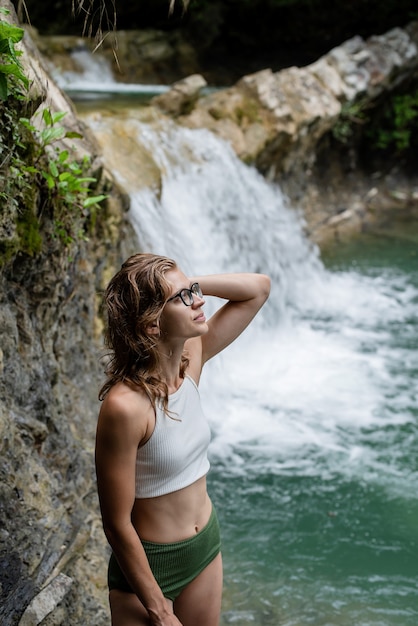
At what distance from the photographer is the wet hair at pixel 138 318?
213 centimetres

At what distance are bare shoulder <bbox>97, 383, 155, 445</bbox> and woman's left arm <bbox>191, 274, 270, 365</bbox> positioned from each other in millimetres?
534

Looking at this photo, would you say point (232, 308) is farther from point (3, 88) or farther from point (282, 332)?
point (282, 332)

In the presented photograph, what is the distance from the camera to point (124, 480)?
6.66 ft

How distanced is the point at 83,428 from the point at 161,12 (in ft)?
39.7

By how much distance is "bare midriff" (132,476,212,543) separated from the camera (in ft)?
7.20

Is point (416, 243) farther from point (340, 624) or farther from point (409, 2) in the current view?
point (340, 624)

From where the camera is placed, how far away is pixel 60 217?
3.70m

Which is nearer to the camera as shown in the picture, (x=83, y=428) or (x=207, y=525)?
(x=207, y=525)

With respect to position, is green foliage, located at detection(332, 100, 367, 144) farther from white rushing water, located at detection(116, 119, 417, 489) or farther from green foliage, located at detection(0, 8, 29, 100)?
green foliage, located at detection(0, 8, 29, 100)

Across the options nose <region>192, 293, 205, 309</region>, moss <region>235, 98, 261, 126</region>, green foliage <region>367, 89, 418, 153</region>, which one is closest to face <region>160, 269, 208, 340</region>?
nose <region>192, 293, 205, 309</region>

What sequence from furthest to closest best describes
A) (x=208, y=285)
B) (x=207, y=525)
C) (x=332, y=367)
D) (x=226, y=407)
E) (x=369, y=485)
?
(x=332, y=367) < (x=226, y=407) < (x=369, y=485) < (x=208, y=285) < (x=207, y=525)

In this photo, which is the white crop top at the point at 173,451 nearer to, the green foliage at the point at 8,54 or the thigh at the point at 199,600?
the thigh at the point at 199,600

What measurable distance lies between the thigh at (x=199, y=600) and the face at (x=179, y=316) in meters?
0.72

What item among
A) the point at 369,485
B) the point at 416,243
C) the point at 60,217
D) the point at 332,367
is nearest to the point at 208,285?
Answer: the point at 60,217
